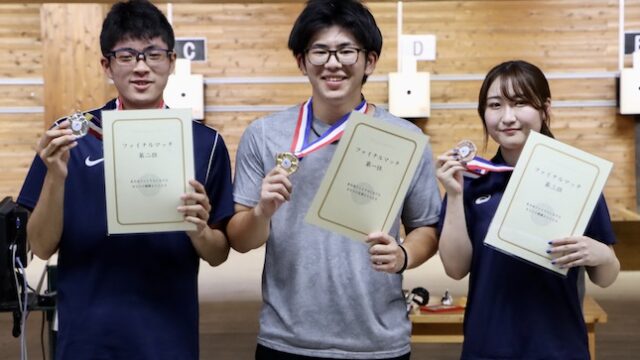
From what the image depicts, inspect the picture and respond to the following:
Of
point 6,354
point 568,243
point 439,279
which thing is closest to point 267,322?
point 568,243

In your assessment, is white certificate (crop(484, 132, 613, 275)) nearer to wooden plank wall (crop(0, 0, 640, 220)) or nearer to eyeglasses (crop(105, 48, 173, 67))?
eyeglasses (crop(105, 48, 173, 67))

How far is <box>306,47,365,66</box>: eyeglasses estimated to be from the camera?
1.80m

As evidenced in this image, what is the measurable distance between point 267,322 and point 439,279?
4839 millimetres

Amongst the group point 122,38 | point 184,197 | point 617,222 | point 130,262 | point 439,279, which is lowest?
point 439,279

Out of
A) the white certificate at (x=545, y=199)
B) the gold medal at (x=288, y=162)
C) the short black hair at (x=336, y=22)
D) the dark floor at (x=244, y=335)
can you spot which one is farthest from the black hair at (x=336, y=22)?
the dark floor at (x=244, y=335)

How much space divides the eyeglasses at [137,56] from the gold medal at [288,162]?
0.36 meters

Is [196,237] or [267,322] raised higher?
[196,237]

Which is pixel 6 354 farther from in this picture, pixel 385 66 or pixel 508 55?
pixel 508 55

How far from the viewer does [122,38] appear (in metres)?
1.83

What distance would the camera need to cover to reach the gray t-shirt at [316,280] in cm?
181

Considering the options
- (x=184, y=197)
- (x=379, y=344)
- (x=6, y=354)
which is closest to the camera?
(x=184, y=197)

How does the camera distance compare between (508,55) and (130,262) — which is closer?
(130,262)

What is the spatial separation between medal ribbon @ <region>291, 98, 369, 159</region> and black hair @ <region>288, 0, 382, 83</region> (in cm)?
14

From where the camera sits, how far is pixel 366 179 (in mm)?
1750
